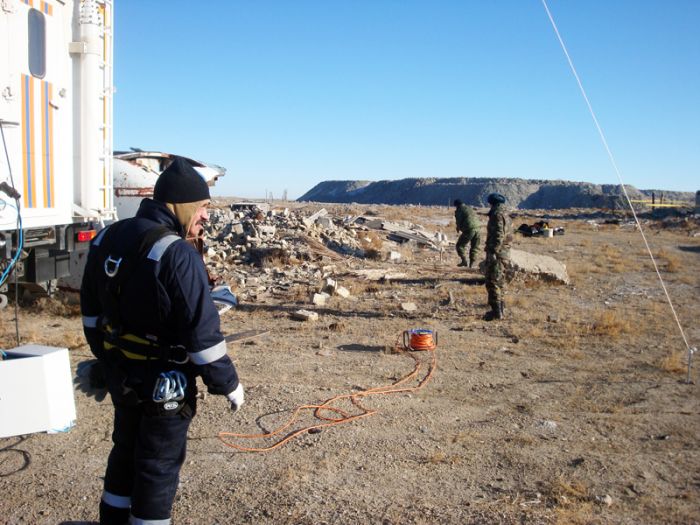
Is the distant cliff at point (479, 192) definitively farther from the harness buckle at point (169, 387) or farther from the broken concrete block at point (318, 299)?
the harness buckle at point (169, 387)

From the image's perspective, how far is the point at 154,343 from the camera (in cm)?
275

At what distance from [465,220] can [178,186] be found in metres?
12.3

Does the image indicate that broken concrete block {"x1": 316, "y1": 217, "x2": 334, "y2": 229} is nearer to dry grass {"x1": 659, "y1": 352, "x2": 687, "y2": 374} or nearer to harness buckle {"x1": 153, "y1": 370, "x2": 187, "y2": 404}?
dry grass {"x1": 659, "y1": 352, "x2": 687, "y2": 374}

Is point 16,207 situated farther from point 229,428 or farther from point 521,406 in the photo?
point 521,406

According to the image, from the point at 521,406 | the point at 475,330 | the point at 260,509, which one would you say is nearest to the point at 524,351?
the point at 475,330

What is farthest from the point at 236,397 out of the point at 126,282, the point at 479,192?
the point at 479,192

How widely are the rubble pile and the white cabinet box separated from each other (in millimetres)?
5974

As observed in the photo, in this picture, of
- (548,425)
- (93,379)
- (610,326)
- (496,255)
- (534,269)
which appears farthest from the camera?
(534,269)

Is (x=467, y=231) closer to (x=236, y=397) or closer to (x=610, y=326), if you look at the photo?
(x=610, y=326)

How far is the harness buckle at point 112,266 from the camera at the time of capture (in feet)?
8.93

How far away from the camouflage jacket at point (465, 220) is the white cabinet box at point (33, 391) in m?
11.5

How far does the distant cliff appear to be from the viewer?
9238cm

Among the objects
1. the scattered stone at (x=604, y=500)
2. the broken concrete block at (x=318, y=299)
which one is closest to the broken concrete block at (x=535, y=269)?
the broken concrete block at (x=318, y=299)

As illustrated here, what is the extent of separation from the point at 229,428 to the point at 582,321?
6.25 meters
